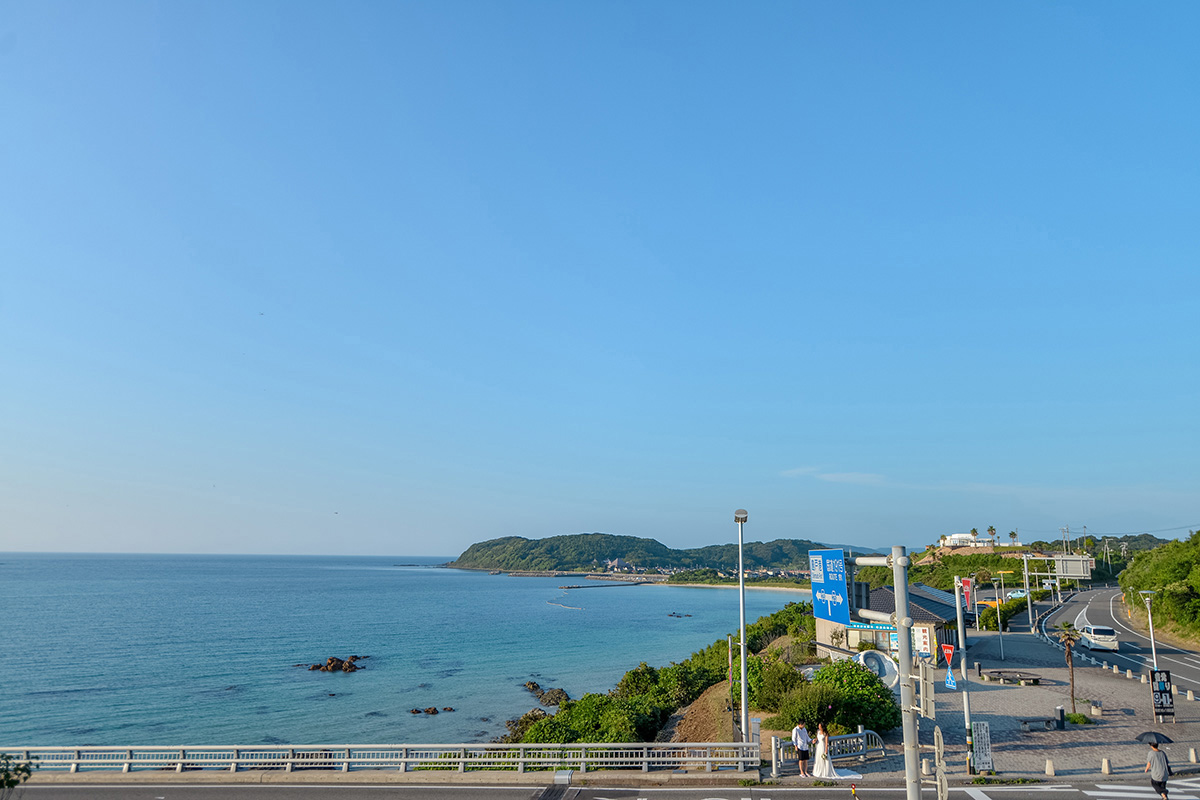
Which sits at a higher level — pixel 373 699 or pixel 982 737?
pixel 982 737

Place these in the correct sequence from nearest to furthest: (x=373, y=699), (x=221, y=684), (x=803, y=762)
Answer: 1. (x=803, y=762)
2. (x=373, y=699)
3. (x=221, y=684)

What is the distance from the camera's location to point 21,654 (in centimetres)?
7600

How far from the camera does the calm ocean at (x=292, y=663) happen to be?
48.3 meters

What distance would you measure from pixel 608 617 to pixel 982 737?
11929 centimetres

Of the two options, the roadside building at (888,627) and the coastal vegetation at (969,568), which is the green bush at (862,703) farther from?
the coastal vegetation at (969,568)

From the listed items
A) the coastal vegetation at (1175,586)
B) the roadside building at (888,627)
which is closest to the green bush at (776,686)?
the roadside building at (888,627)

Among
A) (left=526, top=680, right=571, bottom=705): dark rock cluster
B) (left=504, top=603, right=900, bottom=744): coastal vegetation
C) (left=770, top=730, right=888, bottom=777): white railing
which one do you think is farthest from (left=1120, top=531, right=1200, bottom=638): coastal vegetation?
(left=526, top=680, right=571, bottom=705): dark rock cluster

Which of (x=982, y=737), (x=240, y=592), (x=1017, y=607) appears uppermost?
(x=982, y=737)

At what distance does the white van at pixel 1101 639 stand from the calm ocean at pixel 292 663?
3957 cm

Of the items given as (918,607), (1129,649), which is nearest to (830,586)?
(918,607)

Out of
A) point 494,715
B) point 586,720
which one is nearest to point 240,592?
point 494,715

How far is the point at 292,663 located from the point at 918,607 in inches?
2572

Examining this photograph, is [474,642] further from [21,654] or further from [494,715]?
[21,654]

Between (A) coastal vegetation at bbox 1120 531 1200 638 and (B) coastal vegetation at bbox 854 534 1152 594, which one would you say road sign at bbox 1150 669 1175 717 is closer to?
(A) coastal vegetation at bbox 1120 531 1200 638
